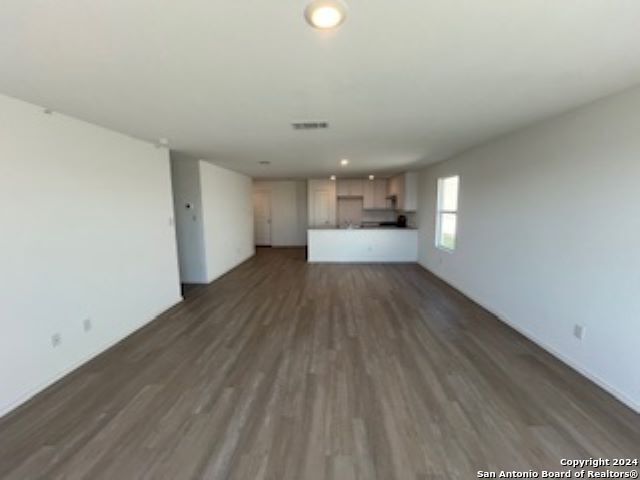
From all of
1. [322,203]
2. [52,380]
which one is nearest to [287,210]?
[322,203]

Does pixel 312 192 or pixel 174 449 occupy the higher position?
pixel 312 192

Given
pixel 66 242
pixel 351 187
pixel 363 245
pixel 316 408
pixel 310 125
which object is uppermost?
pixel 310 125

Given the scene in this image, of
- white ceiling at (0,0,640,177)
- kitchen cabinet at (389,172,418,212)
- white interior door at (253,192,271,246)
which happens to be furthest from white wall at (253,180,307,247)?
white ceiling at (0,0,640,177)

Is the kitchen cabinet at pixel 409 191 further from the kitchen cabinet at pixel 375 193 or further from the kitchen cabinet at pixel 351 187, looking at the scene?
the kitchen cabinet at pixel 351 187

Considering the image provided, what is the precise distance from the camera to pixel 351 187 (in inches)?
357

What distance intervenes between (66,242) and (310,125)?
8.32 feet

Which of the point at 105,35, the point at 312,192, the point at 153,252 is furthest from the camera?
the point at 312,192

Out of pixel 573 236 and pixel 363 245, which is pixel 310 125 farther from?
pixel 363 245

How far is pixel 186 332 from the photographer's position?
349 cm

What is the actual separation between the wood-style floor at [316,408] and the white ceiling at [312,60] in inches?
90.5

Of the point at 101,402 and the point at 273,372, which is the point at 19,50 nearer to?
the point at 101,402

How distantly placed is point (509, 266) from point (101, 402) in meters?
4.33

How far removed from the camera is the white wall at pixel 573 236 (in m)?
2.19

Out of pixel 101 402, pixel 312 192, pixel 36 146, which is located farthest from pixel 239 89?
pixel 312 192
